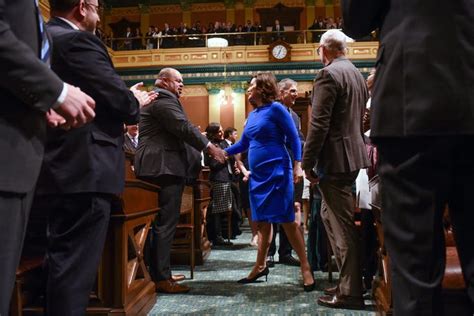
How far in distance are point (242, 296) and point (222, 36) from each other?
14141 mm

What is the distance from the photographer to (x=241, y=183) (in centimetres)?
618

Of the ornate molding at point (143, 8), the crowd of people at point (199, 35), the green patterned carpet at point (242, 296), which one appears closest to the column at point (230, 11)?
the crowd of people at point (199, 35)

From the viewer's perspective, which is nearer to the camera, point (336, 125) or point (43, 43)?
point (43, 43)

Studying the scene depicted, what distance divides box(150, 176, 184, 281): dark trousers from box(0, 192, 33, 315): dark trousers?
233cm

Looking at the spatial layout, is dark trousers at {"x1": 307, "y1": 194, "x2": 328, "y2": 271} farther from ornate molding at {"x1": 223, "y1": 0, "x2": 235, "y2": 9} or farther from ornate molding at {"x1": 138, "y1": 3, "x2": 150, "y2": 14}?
ornate molding at {"x1": 138, "y1": 3, "x2": 150, "y2": 14}

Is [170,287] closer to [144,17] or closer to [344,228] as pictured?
[344,228]

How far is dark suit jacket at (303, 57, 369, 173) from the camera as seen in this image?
2.80m

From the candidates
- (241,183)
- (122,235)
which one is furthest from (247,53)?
(122,235)

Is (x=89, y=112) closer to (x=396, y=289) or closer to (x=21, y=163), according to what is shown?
(x=21, y=163)

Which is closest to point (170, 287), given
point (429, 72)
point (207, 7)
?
point (429, 72)

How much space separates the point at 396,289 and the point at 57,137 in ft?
4.27

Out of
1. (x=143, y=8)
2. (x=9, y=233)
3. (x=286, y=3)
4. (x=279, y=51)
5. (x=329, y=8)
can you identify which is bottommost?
(x=9, y=233)

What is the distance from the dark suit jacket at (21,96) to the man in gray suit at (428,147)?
0.83 meters

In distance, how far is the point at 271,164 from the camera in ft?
11.1
